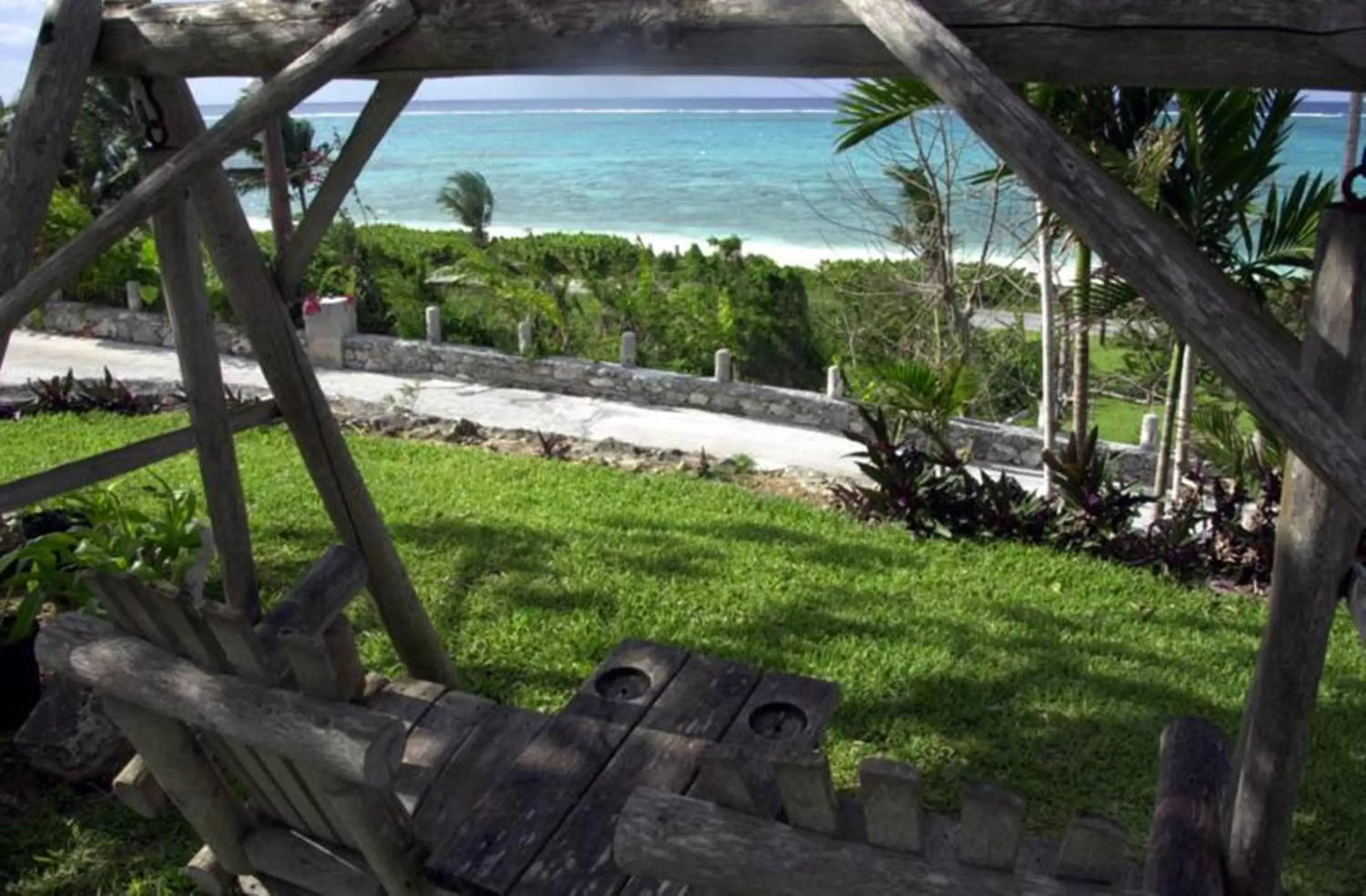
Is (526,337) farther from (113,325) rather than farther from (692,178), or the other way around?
(692,178)

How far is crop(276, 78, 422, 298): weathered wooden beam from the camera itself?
10.4ft

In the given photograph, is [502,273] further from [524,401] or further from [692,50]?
[692,50]

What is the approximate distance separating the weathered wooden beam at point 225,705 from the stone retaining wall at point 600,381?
7.18 m

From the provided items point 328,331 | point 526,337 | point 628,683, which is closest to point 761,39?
point 628,683

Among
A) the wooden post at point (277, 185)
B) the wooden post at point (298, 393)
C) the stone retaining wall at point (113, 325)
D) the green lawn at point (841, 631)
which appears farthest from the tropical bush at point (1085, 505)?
the stone retaining wall at point (113, 325)

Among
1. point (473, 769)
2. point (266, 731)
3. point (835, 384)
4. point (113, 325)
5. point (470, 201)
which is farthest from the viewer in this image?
point (470, 201)

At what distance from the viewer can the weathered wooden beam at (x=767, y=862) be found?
1.66m

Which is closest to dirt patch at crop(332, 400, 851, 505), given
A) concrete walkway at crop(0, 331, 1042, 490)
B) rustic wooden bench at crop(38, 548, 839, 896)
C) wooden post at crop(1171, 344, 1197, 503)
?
concrete walkway at crop(0, 331, 1042, 490)

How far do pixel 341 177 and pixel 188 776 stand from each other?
5.56ft

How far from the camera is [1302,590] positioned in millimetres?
1965

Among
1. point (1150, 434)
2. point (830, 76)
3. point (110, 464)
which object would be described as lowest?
point (1150, 434)

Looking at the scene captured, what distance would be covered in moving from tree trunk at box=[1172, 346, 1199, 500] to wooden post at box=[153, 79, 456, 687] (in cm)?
484

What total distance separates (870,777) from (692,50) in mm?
1476

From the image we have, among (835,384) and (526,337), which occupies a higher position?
(526,337)
